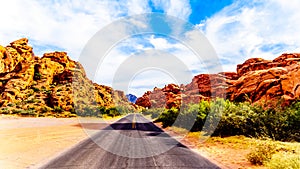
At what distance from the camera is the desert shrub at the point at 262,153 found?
8797 millimetres

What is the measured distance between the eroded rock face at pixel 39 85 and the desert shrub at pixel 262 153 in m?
39.7

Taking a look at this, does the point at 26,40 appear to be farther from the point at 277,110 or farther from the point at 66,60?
the point at 277,110

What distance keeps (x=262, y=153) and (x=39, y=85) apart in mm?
58835

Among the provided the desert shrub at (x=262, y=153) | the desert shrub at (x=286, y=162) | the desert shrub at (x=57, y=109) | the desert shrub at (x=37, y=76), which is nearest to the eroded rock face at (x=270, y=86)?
the desert shrub at (x=262, y=153)

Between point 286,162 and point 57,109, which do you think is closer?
point 286,162

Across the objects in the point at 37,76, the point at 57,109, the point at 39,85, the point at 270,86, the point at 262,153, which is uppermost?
the point at 37,76

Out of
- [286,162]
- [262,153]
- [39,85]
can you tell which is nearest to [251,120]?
[262,153]

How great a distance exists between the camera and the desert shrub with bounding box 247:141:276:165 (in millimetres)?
8797

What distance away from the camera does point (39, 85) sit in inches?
2238

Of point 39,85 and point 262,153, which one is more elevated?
point 39,85

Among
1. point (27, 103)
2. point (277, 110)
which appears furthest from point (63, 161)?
point (27, 103)

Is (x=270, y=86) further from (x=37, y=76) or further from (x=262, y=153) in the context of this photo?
(x=37, y=76)

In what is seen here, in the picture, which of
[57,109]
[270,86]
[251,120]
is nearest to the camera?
[251,120]

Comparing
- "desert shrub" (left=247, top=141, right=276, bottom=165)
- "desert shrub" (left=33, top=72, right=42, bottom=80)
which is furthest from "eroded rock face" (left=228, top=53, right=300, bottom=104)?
"desert shrub" (left=33, top=72, right=42, bottom=80)
